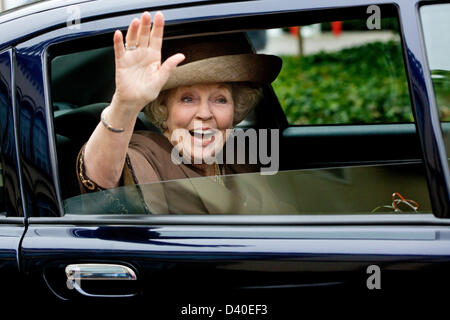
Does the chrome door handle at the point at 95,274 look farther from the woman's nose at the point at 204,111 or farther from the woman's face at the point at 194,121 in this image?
the woman's nose at the point at 204,111

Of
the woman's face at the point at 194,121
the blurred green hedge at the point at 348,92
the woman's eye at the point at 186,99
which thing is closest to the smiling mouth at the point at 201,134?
the woman's face at the point at 194,121

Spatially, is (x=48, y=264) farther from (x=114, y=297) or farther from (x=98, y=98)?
(x=98, y=98)

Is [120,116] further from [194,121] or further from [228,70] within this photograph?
[228,70]

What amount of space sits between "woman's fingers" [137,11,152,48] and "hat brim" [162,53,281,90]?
378 millimetres

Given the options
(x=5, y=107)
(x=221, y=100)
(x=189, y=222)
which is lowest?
(x=189, y=222)

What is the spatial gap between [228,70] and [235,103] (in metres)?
0.17

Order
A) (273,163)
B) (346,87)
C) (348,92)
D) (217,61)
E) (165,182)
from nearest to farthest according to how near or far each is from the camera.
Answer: (165,182) < (217,61) < (273,163) < (348,92) < (346,87)

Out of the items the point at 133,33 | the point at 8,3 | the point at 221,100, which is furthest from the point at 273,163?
the point at 8,3

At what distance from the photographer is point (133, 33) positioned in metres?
1.33

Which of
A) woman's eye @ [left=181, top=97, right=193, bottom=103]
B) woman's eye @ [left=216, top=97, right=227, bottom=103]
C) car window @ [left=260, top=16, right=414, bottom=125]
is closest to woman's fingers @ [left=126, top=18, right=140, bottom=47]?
woman's eye @ [left=181, top=97, right=193, bottom=103]

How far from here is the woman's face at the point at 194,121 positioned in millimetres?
1807

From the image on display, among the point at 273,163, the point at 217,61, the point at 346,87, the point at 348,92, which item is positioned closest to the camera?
the point at 217,61

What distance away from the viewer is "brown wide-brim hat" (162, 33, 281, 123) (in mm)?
1623

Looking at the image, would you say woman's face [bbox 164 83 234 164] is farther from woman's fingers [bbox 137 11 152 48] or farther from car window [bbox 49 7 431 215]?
woman's fingers [bbox 137 11 152 48]
